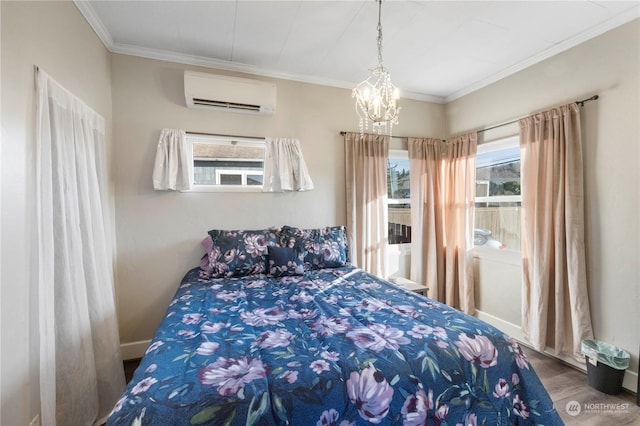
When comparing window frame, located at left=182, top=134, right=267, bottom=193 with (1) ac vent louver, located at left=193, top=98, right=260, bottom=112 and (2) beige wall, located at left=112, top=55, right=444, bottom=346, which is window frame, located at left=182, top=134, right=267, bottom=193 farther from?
(1) ac vent louver, located at left=193, top=98, right=260, bottom=112

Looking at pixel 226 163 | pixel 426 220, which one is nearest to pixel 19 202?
pixel 226 163

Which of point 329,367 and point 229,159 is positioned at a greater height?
point 229,159

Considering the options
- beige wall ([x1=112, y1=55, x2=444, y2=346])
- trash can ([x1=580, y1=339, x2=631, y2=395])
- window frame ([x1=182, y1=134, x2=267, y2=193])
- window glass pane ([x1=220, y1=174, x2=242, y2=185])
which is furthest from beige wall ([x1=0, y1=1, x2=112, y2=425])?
trash can ([x1=580, y1=339, x2=631, y2=395])

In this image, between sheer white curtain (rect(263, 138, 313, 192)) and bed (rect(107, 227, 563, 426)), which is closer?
bed (rect(107, 227, 563, 426))

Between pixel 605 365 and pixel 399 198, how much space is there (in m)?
2.20

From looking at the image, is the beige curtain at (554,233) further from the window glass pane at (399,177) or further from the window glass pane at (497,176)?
the window glass pane at (399,177)

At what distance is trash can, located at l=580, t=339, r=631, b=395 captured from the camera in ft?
6.27

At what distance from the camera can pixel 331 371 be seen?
39.3 inches

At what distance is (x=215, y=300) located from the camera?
1.76m

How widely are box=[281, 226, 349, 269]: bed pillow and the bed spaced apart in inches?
27.6

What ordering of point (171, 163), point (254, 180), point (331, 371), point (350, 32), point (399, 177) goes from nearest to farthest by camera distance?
point (331, 371) < point (350, 32) < point (171, 163) < point (254, 180) < point (399, 177)

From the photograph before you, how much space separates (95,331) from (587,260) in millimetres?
3582

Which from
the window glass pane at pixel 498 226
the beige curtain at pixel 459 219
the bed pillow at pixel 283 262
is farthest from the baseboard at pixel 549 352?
the bed pillow at pixel 283 262

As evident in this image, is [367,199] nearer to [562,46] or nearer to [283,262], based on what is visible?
[283,262]
